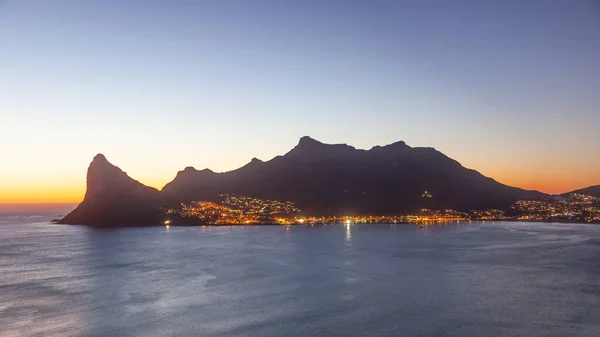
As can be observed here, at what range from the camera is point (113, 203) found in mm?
177875

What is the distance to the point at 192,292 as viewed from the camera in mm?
47375

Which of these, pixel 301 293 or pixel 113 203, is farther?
pixel 113 203

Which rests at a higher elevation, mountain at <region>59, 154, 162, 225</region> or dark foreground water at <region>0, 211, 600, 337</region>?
mountain at <region>59, 154, 162, 225</region>

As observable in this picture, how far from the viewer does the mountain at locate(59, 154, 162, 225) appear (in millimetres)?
169750

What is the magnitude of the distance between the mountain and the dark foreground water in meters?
87.4

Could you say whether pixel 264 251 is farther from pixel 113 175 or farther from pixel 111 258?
pixel 113 175

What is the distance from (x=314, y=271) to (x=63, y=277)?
3629cm

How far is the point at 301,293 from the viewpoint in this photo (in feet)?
153

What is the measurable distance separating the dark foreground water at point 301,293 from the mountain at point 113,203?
87.4 m

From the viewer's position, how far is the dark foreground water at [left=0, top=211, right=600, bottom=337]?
113 ft

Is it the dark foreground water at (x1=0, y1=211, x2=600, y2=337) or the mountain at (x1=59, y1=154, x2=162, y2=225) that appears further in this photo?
the mountain at (x1=59, y1=154, x2=162, y2=225)

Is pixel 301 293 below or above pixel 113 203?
below

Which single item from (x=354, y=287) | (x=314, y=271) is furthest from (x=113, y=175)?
(x=354, y=287)

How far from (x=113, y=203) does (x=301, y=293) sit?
154339 mm
